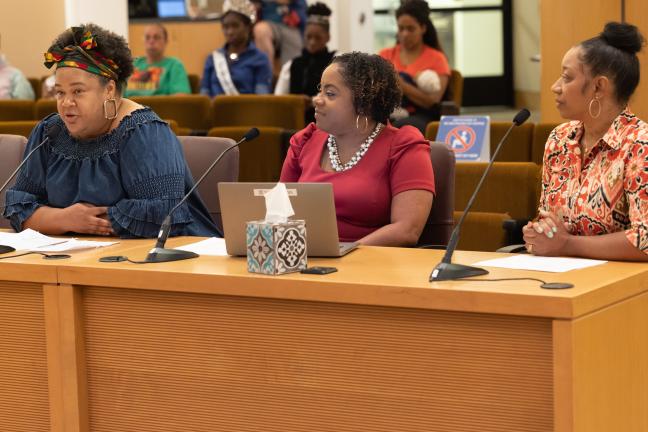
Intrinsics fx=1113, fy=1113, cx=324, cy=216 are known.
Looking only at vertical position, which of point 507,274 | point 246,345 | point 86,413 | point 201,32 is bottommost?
point 86,413

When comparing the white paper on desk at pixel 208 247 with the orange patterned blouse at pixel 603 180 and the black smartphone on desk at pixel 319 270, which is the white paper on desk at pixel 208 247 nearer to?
the black smartphone on desk at pixel 319 270

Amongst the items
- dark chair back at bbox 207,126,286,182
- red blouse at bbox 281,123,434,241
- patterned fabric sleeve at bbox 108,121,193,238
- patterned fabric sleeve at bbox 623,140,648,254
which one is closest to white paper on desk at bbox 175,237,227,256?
patterned fabric sleeve at bbox 108,121,193,238

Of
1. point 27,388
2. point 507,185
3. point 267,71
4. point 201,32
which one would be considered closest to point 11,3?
point 201,32

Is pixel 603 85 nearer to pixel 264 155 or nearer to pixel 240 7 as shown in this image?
pixel 264 155

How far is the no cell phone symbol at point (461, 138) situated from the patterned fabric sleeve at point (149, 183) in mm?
2125

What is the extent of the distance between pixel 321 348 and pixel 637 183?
0.95 metres

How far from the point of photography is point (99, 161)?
3.46 meters

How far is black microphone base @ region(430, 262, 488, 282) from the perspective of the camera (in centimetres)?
238

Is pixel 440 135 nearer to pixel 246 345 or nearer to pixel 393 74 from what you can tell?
pixel 393 74

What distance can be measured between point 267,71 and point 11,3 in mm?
2951

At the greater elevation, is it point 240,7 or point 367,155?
point 240,7

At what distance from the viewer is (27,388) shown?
284 centimetres

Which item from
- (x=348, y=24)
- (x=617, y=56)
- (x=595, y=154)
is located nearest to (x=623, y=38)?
(x=617, y=56)

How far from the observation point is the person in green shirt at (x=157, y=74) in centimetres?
804
